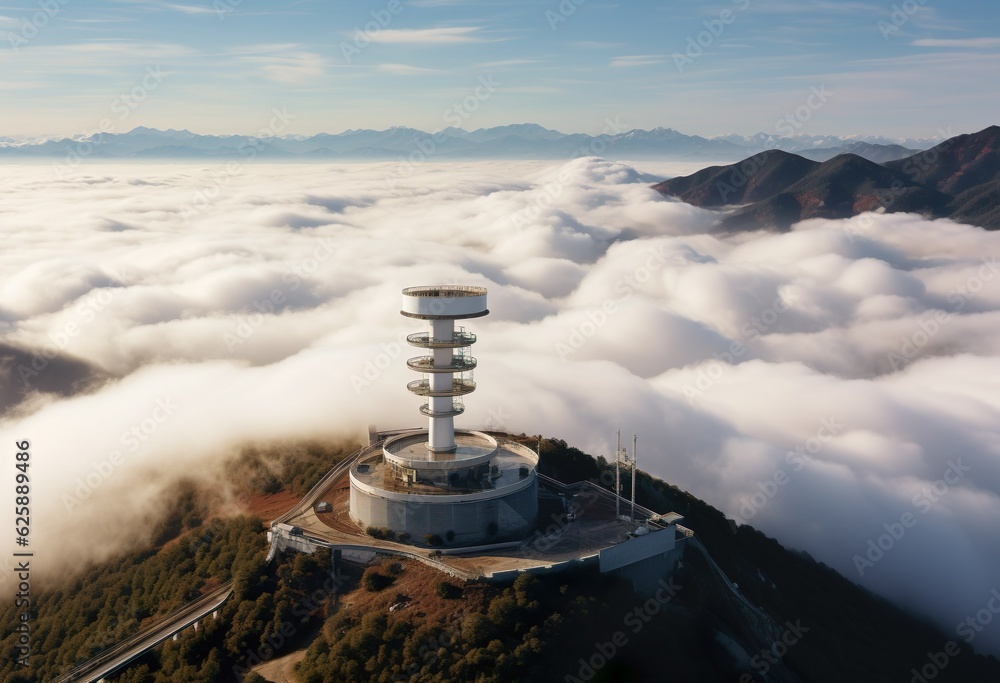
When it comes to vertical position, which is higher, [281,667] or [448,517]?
[448,517]

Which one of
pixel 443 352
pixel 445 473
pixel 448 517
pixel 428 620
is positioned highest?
pixel 443 352

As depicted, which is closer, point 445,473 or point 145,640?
point 145,640

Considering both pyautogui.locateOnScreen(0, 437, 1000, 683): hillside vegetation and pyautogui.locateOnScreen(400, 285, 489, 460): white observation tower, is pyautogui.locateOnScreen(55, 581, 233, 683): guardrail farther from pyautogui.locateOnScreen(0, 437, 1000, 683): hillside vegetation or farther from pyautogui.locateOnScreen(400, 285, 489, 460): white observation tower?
pyautogui.locateOnScreen(400, 285, 489, 460): white observation tower

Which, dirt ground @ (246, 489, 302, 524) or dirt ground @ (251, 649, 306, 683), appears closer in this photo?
dirt ground @ (251, 649, 306, 683)

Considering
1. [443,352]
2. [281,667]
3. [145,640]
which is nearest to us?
[281,667]

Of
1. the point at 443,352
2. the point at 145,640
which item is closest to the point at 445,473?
the point at 443,352

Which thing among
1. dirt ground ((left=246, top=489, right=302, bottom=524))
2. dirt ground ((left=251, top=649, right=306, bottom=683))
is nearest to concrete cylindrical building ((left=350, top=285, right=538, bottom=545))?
dirt ground ((left=246, top=489, right=302, bottom=524))

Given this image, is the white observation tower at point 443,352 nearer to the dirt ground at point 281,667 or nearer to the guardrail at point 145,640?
the dirt ground at point 281,667

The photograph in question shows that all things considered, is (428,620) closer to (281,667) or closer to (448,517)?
(281,667)

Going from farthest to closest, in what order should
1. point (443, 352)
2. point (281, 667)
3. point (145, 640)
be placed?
point (443, 352) < point (145, 640) < point (281, 667)
